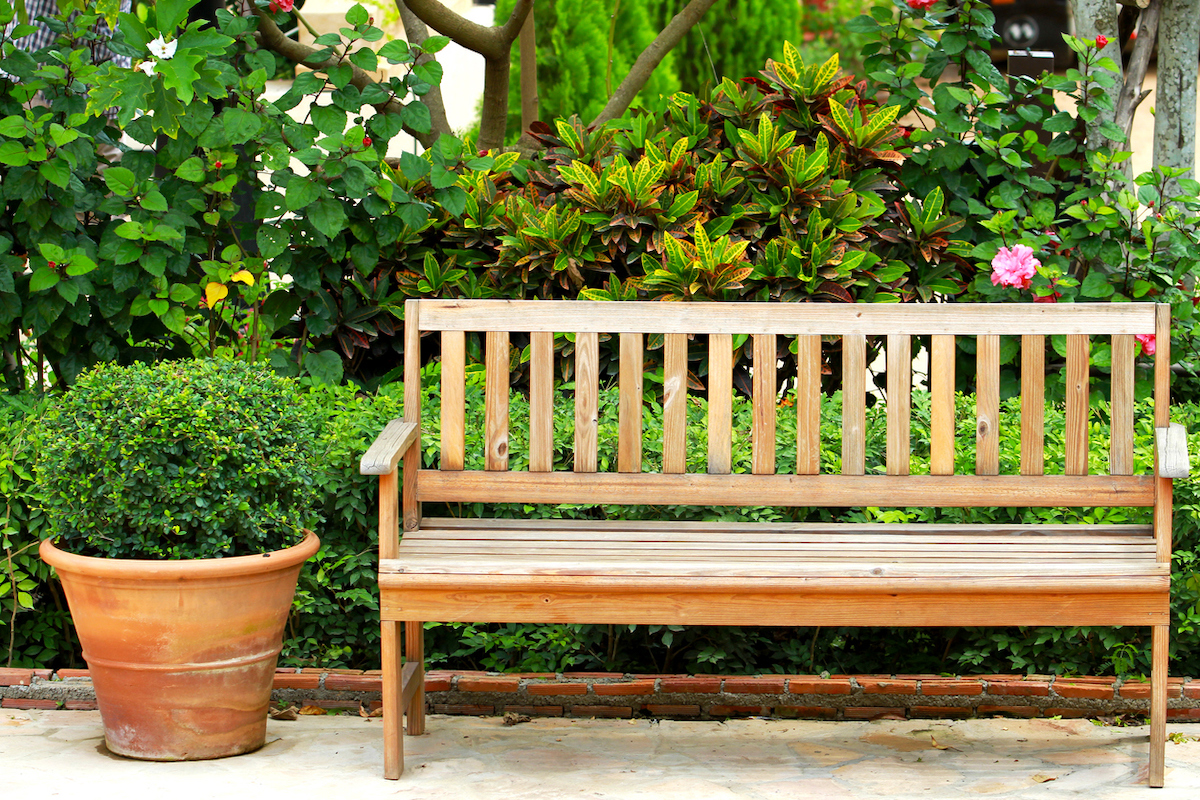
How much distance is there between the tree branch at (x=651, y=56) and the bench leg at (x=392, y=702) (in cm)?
289

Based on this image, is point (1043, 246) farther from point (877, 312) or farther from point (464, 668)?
point (464, 668)

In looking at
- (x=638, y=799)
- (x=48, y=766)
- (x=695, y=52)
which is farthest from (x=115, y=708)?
(x=695, y=52)

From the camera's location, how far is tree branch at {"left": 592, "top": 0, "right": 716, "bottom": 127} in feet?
16.3

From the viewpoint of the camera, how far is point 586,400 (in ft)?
9.91

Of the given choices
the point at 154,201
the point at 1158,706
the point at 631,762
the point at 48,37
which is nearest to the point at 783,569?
the point at 631,762

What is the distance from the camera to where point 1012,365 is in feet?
13.8

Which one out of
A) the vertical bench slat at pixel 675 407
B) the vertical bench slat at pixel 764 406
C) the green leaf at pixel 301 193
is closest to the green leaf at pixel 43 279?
the green leaf at pixel 301 193

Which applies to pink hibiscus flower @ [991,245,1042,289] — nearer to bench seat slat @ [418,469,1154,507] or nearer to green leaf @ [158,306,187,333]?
bench seat slat @ [418,469,1154,507]

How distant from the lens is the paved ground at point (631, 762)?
2654 millimetres

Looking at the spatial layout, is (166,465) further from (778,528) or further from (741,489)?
(778,528)

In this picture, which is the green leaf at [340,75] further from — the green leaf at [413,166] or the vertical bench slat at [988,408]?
the vertical bench slat at [988,408]

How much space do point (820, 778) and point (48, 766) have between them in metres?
1.77

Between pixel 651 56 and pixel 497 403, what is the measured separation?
2.57 m

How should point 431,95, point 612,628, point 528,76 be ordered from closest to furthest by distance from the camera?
point 612,628 < point 431,95 < point 528,76
